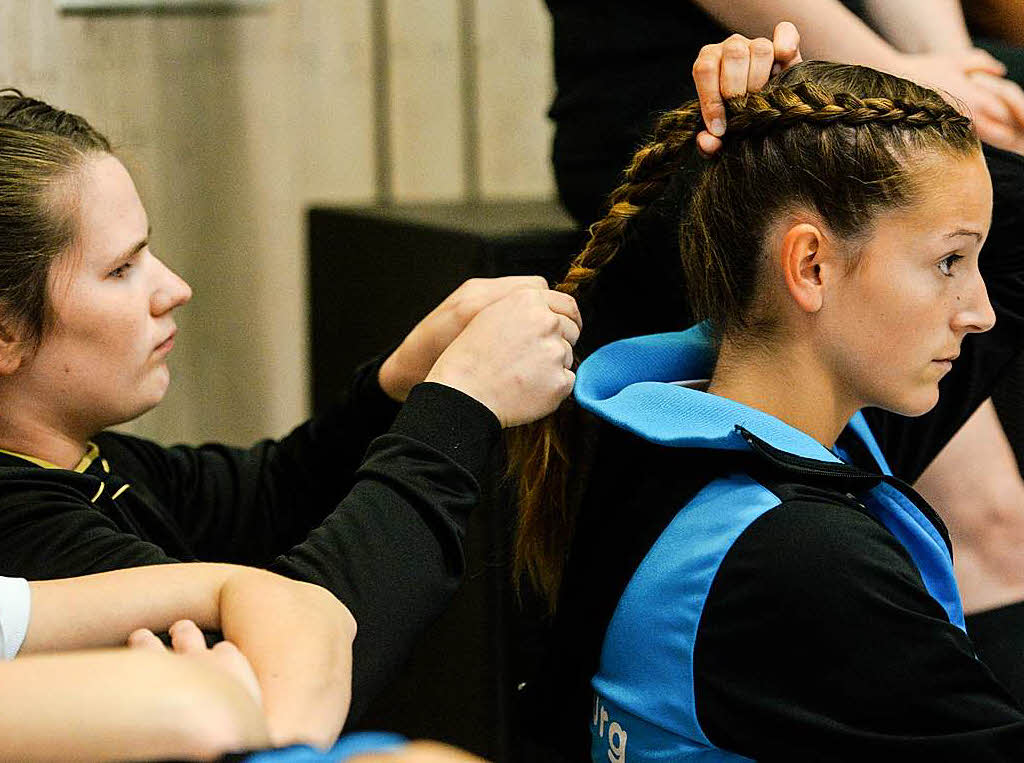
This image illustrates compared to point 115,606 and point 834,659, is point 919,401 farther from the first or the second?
point 115,606

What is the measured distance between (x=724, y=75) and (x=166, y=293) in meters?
0.52

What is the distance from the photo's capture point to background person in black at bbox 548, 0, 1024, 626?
1.40 meters

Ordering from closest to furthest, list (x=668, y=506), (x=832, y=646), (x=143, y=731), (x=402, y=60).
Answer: (x=143, y=731)
(x=832, y=646)
(x=668, y=506)
(x=402, y=60)

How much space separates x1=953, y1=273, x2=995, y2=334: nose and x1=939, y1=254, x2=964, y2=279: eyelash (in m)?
0.02

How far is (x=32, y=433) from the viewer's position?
122 centimetres

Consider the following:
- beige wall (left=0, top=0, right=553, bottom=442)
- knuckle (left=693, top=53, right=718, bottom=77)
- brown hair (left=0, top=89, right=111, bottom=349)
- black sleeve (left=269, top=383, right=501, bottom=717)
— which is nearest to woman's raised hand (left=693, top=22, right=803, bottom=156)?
knuckle (left=693, top=53, right=718, bottom=77)

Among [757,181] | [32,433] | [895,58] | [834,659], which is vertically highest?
[895,58]

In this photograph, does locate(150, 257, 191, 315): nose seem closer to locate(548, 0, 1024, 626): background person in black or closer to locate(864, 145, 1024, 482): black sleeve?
locate(548, 0, 1024, 626): background person in black

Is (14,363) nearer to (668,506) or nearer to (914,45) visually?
(668,506)

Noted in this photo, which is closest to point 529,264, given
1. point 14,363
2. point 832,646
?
point 14,363

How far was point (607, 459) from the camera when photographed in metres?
1.27

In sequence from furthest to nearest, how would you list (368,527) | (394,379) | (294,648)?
(394,379), (368,527), (294,648)

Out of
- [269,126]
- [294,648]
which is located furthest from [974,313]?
[269,126]

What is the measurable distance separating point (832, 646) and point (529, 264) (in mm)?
773
